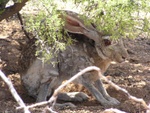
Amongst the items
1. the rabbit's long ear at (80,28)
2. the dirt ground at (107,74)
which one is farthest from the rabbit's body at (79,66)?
the dirt ground at (107,74)

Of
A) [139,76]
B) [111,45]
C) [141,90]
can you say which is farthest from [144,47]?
[111,45]

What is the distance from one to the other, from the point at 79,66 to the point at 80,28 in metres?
0.55

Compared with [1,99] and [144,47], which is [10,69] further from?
[144,47]

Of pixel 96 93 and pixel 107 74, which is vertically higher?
pixel 96 93

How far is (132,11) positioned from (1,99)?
2515 mm

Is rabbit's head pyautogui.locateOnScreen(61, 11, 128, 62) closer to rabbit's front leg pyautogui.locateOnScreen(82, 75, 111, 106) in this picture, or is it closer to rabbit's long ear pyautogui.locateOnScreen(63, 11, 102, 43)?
rabbit's long ear pyautogui.locateOnScreen(63, 11, 102, 43)

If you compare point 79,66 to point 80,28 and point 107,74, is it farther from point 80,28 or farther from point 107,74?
point 107,74

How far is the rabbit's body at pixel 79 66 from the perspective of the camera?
5.02 m

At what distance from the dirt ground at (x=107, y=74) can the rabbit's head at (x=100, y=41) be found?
627 mm

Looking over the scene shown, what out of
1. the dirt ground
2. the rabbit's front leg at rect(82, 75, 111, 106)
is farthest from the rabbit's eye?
the dirt ground

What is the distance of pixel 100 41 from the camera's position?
5.04 m

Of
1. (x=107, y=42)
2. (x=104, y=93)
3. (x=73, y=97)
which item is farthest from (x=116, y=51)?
(x=73, y=97)

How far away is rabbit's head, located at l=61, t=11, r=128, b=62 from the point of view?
484cm

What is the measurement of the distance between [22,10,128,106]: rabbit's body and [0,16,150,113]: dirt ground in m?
0.20
